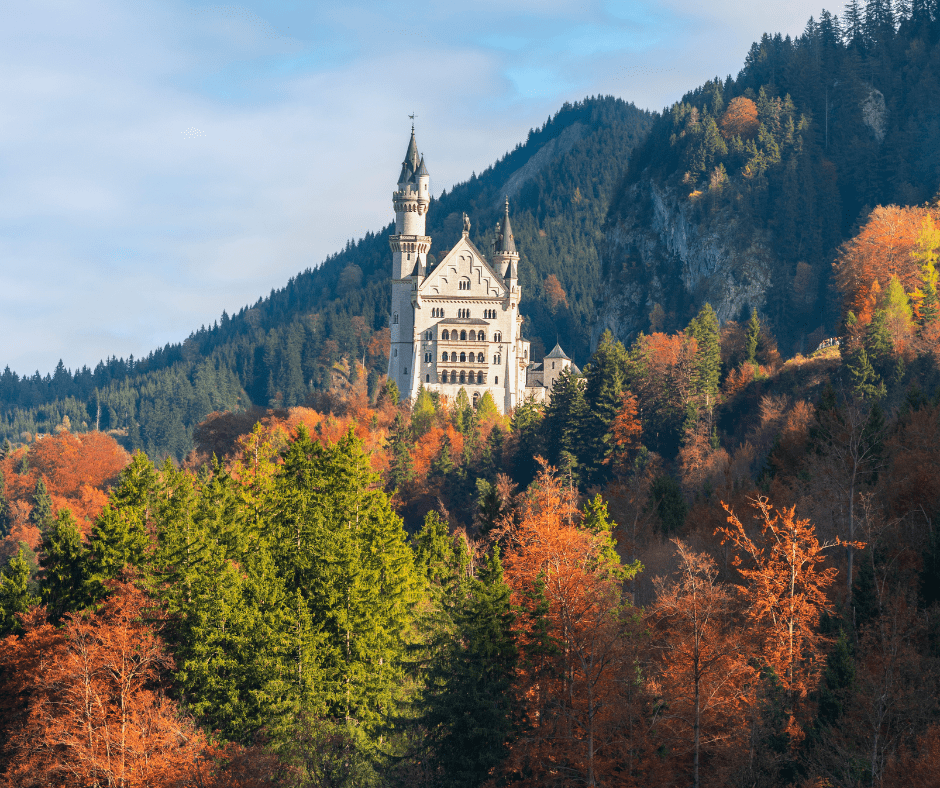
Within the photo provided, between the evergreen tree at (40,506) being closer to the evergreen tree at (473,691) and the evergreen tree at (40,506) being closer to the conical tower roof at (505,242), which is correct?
the conical tower roof at (505,242)

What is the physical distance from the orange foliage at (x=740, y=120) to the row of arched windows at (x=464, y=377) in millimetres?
68988

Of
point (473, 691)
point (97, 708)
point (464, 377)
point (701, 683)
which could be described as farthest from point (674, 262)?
point (97, 708)

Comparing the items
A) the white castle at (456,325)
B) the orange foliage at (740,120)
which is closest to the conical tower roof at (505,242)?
the white castle at (456,325)

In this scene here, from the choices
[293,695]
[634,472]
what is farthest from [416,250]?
[293,695]

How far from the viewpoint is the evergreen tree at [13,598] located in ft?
164

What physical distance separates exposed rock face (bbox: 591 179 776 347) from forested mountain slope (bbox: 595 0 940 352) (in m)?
0.20

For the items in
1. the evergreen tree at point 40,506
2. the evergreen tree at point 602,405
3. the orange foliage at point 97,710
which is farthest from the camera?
the evergreen tree at point 40,506

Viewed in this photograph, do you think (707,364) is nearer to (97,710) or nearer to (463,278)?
(463,278)

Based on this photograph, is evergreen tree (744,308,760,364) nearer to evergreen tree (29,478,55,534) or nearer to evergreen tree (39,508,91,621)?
evergreen tree (39,508,91,621)

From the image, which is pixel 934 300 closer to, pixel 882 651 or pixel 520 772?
pixel 882 651

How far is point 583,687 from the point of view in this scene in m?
37.5

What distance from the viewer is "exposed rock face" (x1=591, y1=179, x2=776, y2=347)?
15512 centimetres

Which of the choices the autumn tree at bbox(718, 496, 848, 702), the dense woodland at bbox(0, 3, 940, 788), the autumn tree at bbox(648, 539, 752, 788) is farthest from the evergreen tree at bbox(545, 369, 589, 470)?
the autumn tree at bbox(648, 539, 752, 788)

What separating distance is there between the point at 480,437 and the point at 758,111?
88.6 m
